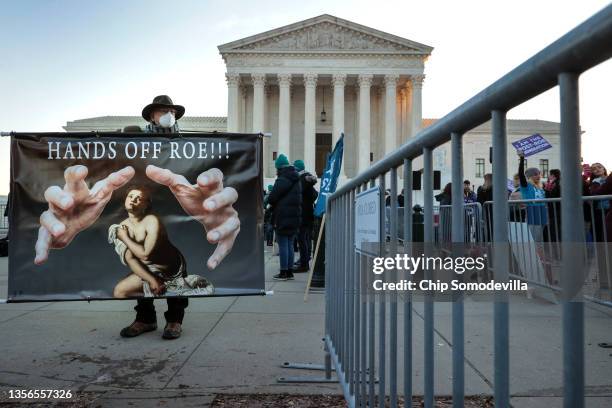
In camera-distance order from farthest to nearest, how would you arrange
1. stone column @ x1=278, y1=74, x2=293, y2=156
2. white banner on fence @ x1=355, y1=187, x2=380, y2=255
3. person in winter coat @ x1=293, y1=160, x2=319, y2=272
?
stone column @ x1=278, y1=74, x2=293, y2=156
person in winter coat @ x1=293, y1=160, x2=319, y2=272
white banner on fence @ x1=355, y1=187, x2=380, y2=255

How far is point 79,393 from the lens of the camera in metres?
2.81

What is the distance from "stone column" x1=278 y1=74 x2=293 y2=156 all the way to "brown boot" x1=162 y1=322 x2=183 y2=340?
40.8 metres

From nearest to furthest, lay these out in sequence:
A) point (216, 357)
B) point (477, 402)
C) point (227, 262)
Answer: point (477, 402) < point (216, 357) < point (227, 262)

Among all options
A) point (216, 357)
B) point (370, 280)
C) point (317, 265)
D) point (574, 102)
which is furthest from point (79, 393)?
point (317, 265)

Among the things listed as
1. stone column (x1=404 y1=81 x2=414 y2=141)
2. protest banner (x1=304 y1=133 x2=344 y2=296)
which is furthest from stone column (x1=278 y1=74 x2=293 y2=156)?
protest banner (x1=304 y1=133 x2=344 y2=296)

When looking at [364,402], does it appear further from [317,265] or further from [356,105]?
[356,105]


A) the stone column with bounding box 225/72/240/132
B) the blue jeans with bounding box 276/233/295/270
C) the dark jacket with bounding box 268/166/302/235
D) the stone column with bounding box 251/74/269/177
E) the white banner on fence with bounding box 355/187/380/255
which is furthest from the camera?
the stone column with bounding box 225/72/240/132

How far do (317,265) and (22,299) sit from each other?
4173 mm

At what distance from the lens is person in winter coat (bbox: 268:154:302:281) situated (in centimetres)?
775

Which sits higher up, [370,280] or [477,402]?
[370,280]

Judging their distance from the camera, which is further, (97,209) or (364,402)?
(97,209)

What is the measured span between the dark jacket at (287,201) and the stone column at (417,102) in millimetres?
39007

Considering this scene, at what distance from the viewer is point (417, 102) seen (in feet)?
147

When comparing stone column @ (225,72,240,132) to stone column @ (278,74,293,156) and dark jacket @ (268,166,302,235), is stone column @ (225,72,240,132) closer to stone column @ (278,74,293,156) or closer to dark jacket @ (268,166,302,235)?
stone column @ (278,74,293,156)
